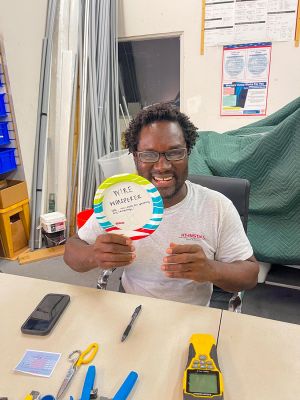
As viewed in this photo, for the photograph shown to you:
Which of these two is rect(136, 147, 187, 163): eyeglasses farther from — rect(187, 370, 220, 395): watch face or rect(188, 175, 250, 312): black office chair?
rect(187, 370, 220, 395): watch face

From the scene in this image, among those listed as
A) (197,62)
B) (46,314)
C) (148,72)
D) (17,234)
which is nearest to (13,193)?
(17,234)

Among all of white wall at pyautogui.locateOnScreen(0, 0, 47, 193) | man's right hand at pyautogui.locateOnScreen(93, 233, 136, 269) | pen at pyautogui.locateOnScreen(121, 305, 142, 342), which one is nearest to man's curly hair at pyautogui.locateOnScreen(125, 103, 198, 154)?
man's right hand at pyautogui.locateOnScreen(93, 233, 136, 269)

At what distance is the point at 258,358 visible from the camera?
0.74 m

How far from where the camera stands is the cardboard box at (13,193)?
2627mm

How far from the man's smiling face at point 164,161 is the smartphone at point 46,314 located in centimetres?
49

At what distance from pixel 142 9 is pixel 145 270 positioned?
2.57 metres

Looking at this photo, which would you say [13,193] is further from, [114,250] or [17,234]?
[114,250]

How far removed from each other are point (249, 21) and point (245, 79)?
17.3 inches

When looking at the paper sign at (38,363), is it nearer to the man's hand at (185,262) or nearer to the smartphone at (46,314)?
the smartphone at (46,314)

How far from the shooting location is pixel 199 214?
3.67ft

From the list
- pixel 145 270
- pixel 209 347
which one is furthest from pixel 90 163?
pixel 209 347

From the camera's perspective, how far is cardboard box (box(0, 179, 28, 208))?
2627mm

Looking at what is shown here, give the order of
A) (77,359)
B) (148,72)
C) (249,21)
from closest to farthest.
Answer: (77,359) < (249,21) < (148,72)

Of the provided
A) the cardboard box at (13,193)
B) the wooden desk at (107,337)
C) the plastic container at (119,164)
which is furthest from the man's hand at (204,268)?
the cardboard box at (13,193)
